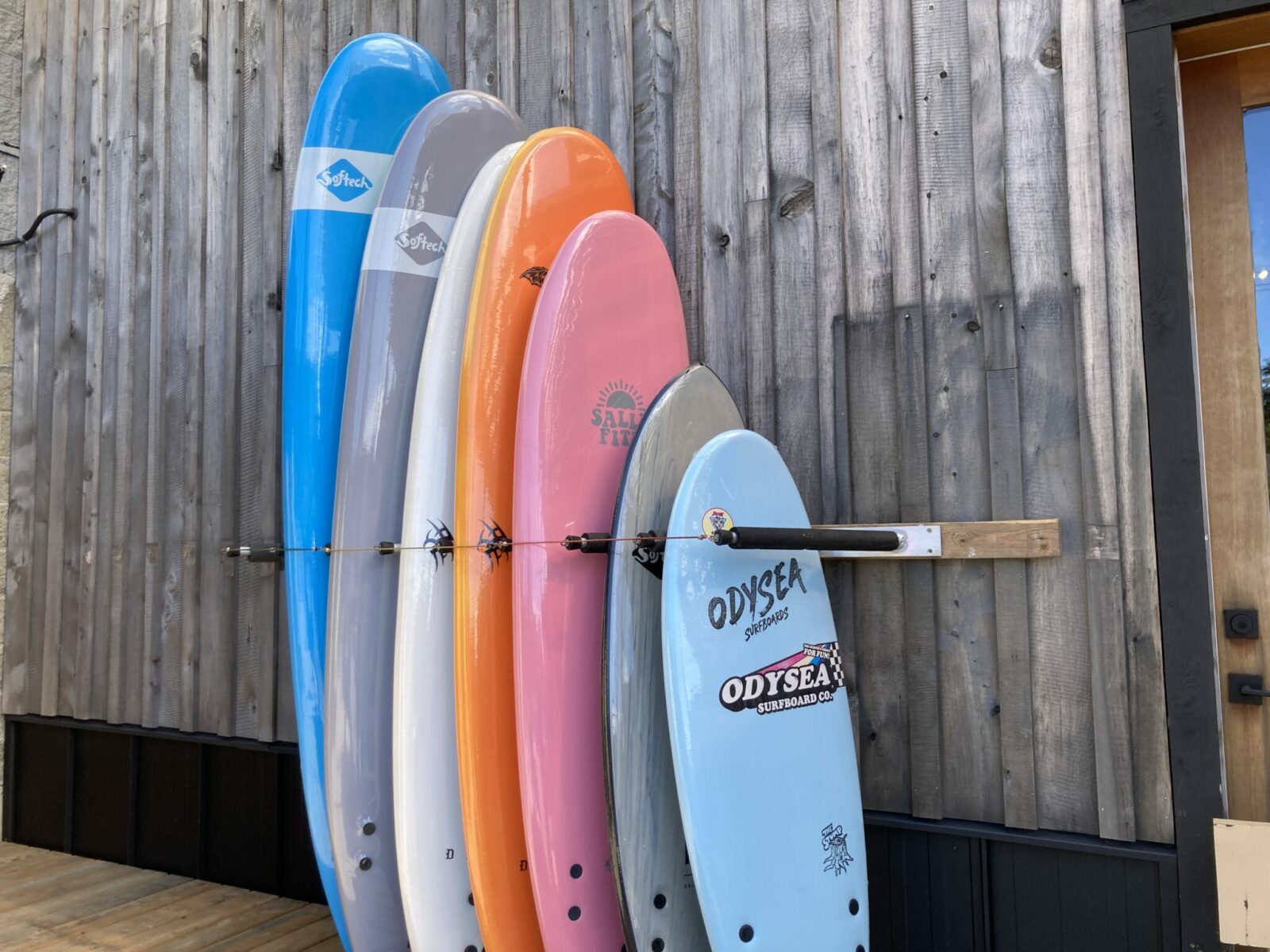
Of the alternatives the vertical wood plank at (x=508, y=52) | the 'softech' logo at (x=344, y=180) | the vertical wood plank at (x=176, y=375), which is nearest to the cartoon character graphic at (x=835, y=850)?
the 'softech' logo at (x=344, y=180)

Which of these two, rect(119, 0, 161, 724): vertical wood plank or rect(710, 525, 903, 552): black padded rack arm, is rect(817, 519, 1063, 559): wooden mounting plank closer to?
rect(710, 525, 903, 552): black padded rack arm

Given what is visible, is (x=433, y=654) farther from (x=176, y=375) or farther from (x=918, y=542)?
(x=176, y=375)

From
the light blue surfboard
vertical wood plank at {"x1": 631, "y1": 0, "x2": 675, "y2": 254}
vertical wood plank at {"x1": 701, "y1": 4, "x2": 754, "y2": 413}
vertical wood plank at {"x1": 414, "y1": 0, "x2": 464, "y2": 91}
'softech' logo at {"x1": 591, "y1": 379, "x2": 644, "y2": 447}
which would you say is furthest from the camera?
vertical wood plank at {"x1": 414, "y1": 0, "x2": 464, "y2": 91}

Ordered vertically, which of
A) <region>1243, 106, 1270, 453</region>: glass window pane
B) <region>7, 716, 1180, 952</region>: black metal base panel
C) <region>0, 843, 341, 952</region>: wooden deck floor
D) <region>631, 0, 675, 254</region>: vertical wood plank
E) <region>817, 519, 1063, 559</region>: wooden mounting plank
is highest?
<region>631, 0, 675, 254</region>: vertical wood plank

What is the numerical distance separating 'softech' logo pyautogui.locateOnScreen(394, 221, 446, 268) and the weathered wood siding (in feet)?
1.69

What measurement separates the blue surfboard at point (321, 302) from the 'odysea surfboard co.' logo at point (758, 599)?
807 mm

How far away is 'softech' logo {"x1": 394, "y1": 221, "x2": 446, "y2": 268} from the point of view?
175 centimetres

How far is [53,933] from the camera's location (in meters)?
2.18

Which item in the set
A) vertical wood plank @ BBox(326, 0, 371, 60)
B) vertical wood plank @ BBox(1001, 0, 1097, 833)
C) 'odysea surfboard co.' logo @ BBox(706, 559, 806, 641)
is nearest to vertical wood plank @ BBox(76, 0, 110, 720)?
vertical wood plank @ BBox(326, 0, 371, 60)

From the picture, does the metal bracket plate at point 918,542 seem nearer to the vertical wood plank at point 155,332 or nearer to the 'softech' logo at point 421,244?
the 'softech' logo at point 421,244

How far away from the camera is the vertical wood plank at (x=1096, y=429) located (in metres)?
1.55

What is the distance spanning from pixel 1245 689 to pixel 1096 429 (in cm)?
52

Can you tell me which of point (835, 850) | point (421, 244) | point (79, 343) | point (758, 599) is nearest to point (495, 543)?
point (758, 599)

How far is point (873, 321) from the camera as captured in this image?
5.87 ft
